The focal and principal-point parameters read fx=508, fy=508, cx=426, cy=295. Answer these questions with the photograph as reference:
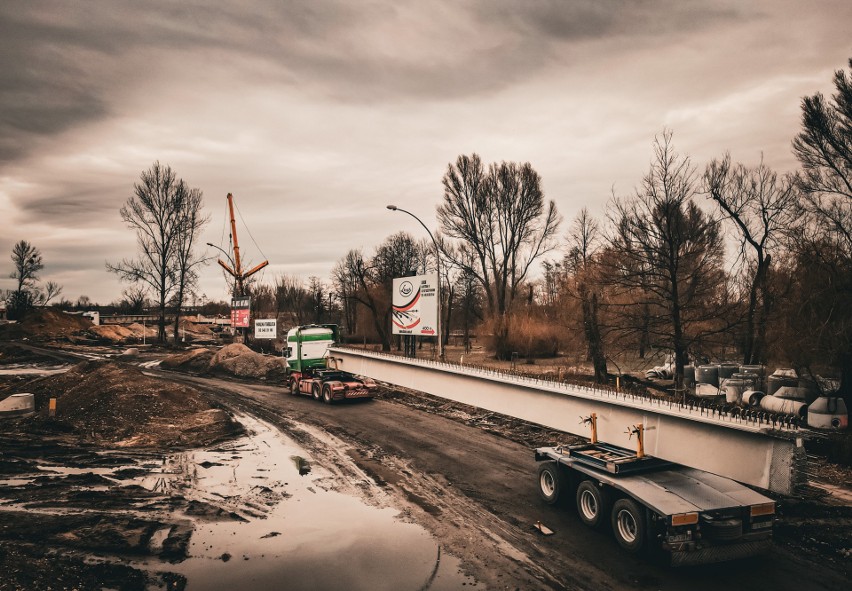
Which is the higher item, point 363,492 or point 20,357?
point 363,492

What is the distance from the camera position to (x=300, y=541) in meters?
8.39

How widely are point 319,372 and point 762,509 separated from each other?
64.3ft

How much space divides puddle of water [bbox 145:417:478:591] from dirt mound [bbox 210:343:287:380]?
71.9ft

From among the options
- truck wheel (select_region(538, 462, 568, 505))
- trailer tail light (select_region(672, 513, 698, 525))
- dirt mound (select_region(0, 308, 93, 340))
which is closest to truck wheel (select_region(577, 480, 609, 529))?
truck wheel (select_region(538, 462, 568, 505))

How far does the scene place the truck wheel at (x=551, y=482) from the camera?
31.3ft

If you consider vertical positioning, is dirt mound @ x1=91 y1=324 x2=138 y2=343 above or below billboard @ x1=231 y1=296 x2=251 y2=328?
below

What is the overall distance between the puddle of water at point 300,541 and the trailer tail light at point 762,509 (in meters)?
4.10

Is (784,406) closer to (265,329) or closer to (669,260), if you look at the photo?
(669,260)

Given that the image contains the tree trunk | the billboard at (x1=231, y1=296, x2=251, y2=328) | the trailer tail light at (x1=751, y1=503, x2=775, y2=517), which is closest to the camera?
the trailer tail light at (x1=751, y1=503, x2=775, y2=517)

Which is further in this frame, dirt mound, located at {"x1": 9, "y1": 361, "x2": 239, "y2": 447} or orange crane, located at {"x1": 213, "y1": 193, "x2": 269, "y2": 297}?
orange crane, located at {"x1": 213, "y1": 193, "x2": 269, "y2": 297}

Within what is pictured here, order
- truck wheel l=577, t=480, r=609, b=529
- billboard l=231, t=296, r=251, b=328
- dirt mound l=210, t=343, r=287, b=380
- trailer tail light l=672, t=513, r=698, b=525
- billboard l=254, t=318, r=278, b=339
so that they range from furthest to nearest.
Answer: billboard l=231, t=296, r=251, b=328 → billboard l=254, t=318, r=278, b=339 → dirt mound l=210, t=343, r=287, b=380 → truck wheel l=577, t=480, r=609, b=529 → trailer tail light l=672, t=513, r=698, b=525

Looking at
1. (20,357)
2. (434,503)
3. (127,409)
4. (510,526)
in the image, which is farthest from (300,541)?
(20,357)

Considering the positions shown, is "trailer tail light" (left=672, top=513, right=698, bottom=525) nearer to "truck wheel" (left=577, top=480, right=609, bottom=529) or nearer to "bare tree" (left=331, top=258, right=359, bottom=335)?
"truck wheel" (left=577, top=480, right=609, bottom=529)

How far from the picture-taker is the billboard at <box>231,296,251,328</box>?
4772cm
